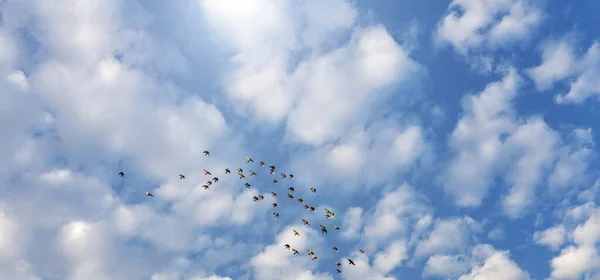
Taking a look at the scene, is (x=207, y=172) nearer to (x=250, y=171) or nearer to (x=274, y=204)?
(x=250, y=171)

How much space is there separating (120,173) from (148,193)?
10.4 m

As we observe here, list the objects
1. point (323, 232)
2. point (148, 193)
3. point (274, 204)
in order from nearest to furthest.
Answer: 1. point (323, 232)
2. point (148, 193)
3. point (274, 204)

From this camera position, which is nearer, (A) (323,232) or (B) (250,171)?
(A) (323,232)

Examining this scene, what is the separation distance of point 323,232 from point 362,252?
50.8 ft

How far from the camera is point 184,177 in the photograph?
115m

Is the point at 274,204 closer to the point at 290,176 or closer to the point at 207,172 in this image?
the point at 290,176

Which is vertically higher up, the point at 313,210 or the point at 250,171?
the point at 250,171

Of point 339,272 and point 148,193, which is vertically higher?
point 148,193

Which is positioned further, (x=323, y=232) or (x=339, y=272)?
(x=339, y=272)

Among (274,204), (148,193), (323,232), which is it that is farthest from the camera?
(274,204)

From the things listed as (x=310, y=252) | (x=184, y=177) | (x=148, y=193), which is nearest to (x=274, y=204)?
(x=310, y=252)

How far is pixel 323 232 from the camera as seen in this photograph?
343 feet

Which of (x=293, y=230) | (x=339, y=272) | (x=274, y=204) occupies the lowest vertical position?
(x=339, y=272)

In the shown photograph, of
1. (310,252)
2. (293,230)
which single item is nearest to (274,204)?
(293,230)
